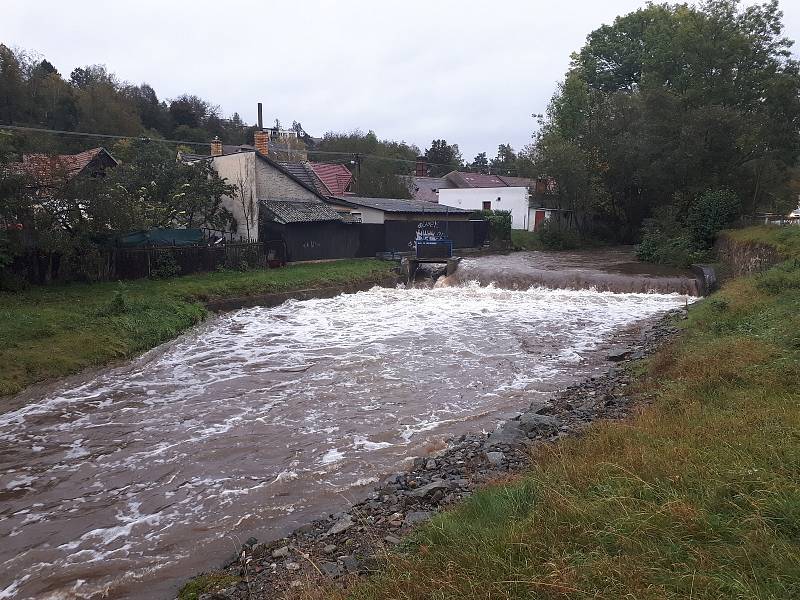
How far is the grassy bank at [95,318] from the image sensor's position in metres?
11.4

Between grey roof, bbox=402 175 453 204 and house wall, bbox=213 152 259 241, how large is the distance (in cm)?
2151

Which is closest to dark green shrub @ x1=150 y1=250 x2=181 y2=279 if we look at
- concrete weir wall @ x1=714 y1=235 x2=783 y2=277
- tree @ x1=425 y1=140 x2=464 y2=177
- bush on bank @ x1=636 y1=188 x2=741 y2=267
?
concrete weir wall @ x1=714 y1=235 x2=783 y2=277

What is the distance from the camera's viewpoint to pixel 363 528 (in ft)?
17.9

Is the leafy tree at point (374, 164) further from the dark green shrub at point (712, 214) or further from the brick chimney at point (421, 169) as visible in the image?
the dark green shrub at point (712, 214)

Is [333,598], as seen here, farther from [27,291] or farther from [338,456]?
[27,291]

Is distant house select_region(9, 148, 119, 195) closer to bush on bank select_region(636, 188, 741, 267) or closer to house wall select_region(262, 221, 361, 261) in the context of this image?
house wall select_region(262, 221, 361, 261)

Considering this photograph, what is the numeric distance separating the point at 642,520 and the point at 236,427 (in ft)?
23.0

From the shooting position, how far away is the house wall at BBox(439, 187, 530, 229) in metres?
41.4

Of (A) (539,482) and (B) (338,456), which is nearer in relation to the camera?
(A) (539,482)

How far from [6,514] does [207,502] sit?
7.68 feet

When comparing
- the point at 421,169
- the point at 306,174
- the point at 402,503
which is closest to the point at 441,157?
the point at 421,169

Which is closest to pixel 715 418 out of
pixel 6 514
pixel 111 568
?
pixel 111 568

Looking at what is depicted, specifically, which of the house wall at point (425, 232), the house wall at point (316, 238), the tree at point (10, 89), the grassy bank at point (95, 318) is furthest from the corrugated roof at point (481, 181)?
the tree at point (10, 89)

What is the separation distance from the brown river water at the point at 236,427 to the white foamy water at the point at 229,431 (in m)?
0.03
